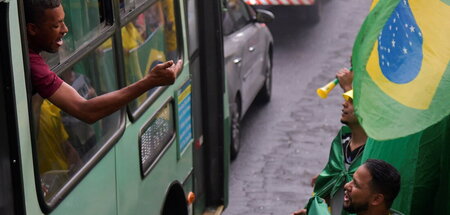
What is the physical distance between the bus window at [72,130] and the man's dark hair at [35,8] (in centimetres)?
34

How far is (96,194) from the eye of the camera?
5184mm

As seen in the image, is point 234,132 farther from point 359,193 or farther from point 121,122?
point 359,193

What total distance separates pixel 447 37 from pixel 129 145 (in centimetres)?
206

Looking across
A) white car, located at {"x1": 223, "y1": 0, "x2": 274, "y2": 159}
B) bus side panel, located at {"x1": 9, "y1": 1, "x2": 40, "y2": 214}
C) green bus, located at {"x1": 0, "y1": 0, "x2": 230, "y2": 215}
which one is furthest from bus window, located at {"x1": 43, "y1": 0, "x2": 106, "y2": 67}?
white car, located at {"x1": 223, "y1": 0, "x2": 274, "y2": 159}

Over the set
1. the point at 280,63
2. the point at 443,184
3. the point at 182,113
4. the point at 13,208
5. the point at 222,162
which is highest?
the point at 13,208

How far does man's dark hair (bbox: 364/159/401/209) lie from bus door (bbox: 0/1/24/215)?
64.2 inches

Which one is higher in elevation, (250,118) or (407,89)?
(407,89)

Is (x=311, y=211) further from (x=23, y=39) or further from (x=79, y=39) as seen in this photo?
(x=23, y=39)

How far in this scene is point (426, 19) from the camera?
4.59m

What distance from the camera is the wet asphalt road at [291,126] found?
10.3 m

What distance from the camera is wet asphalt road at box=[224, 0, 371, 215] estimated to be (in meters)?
10.3

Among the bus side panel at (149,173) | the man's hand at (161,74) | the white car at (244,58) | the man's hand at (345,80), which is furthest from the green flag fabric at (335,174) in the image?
the white car at (244,58)

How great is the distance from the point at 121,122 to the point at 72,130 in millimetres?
684

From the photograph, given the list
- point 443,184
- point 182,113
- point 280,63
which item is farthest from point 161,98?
point 280,63
